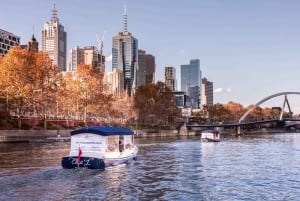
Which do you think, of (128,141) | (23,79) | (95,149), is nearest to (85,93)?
(23,79)

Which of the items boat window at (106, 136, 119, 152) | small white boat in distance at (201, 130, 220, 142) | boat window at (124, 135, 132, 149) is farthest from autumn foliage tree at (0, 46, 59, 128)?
boat window at (106, 136, 119, 152)

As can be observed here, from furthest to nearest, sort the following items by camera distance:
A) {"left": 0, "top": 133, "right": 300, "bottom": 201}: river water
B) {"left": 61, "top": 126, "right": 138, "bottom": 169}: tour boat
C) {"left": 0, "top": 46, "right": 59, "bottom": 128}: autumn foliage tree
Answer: {"left": 0, "top": 46, "right": 59, "bottom": 128}: autumn foliage tree < {"left": 61, "top": 126, "right": 138, "bottom": 169}: tour boat < {"left": 0, "top": 133, "right": 300, "bottom": 201}: river water

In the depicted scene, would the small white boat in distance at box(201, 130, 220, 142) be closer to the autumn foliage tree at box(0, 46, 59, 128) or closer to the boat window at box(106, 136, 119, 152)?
the autumn foliage tree at box(0, 46, 59, 128)

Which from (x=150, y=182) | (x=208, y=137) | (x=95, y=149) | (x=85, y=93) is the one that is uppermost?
(x=85, y=93)

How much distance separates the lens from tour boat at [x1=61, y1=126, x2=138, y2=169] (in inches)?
1865

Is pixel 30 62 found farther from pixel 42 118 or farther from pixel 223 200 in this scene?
pixel 223 200

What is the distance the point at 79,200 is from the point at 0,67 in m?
99.5

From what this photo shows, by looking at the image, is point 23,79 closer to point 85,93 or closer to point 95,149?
point 85,93

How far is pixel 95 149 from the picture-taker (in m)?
49.7

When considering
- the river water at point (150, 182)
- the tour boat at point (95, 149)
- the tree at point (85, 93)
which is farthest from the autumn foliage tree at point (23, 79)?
the tour boat at point (95, 149)

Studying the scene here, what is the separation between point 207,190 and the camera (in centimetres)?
3600

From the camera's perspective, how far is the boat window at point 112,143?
52.6 meters

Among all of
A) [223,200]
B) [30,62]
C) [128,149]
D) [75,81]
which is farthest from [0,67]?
[223,200]

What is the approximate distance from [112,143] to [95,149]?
14.9 ft
